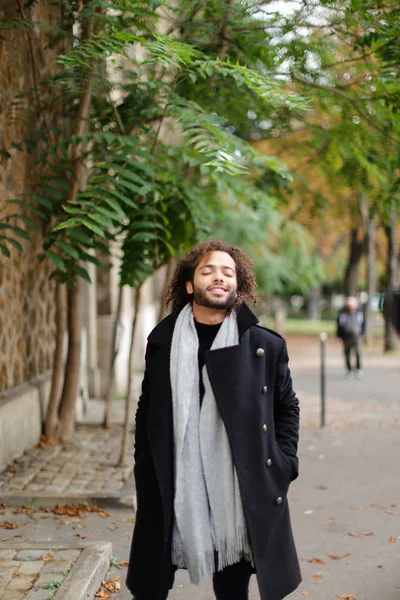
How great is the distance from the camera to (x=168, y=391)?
10.8 ft

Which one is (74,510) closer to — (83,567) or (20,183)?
(83,567)

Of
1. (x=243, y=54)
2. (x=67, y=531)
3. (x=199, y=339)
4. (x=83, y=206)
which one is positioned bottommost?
(x=67, y=531)

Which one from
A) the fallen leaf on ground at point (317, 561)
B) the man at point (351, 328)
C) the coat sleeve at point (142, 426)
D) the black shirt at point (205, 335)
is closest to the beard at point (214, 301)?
the black shirt at point (205, 335)

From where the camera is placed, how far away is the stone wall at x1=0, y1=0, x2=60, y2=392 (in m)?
7.54

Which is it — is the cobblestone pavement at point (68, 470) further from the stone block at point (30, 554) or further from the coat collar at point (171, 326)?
the coat collar at point (171, 326)

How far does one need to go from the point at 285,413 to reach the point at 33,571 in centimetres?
203

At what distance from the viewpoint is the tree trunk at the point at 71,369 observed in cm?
862

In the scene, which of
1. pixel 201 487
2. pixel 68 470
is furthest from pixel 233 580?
pixel 68 470

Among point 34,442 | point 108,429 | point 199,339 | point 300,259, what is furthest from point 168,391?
point 300,259

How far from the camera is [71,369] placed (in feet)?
28.3

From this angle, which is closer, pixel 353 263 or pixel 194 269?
pixel 194 269

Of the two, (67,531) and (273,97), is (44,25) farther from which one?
(67,531)

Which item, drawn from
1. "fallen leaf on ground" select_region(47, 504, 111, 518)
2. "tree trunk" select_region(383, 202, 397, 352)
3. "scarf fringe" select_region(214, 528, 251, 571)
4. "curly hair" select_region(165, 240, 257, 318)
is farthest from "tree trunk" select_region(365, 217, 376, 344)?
"scarf fringe" select_region(214, 528, 251, 571)

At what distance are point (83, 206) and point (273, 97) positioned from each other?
1657 millimetres
